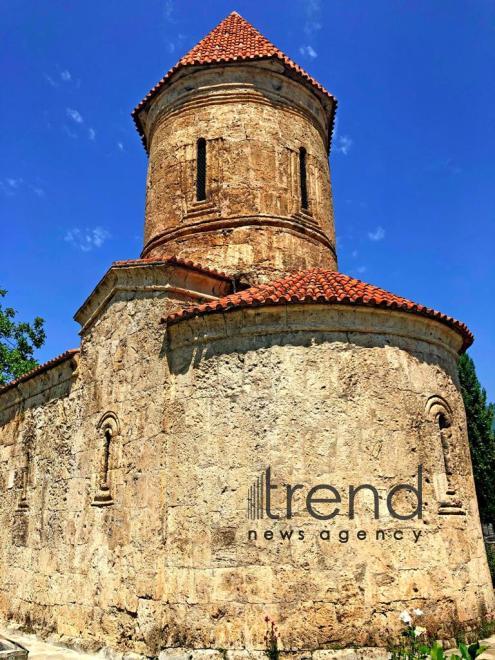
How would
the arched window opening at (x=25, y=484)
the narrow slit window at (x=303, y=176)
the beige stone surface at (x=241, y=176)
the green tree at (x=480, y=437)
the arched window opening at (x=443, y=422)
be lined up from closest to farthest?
the arched window opening at (x=443, y=422), the beige stone surface at (x=241, y=176), the arched window opening at (x=25, y=484), the narrow slit window at (x=303, y=176), the green tree at (x=480, y=437)

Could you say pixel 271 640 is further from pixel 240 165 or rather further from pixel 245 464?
pixel 240 165

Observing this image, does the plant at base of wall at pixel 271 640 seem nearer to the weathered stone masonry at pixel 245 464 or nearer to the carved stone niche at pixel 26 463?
the weathered stone masonry at pixel 245 464

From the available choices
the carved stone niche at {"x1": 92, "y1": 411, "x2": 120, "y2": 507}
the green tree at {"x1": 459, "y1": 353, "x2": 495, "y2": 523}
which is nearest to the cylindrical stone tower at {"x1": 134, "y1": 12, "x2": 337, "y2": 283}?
the carved stone niche at {"x1": 92, "y1": 411, "x2": 120, "y2": 507}

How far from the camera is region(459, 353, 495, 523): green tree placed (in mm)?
13836

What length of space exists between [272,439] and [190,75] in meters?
6.71

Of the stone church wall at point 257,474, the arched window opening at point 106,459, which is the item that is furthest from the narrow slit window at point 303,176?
the arched window opening at point 106,459

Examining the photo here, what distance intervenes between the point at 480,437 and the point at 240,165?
9.62 meters

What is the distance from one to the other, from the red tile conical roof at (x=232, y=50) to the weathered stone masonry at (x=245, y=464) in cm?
382

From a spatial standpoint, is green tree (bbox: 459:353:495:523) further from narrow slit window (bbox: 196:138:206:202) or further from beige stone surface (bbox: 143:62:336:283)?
narrow slit window (bbox: 196:138:206:202)

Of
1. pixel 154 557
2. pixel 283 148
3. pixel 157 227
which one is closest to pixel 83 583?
pixel 154 557

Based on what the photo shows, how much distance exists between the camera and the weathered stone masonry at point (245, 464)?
5.41m

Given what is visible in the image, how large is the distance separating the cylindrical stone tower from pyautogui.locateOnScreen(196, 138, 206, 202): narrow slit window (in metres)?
0.02

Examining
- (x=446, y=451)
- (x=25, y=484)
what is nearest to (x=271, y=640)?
(x=446, y=451)

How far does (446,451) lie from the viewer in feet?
20.5
